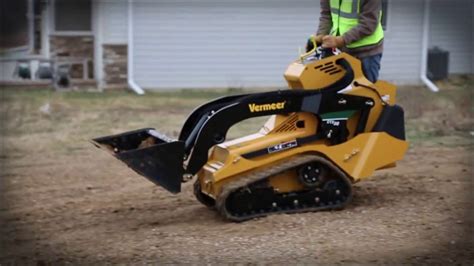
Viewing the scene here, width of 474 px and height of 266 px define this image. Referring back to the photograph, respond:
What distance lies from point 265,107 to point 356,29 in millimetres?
876

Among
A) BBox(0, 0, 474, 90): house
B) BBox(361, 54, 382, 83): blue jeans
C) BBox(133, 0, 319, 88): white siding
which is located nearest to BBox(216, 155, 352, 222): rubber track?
BBox(361, 54, 382, 83): blue jeans

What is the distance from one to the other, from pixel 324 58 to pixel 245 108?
0.71 meters

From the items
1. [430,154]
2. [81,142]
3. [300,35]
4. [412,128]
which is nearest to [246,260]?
[430,154]

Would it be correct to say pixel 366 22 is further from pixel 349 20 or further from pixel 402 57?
pixel 402 57

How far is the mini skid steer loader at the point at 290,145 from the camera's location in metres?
4.91

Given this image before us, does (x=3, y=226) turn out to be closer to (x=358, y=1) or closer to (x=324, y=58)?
(x=324, y=58)

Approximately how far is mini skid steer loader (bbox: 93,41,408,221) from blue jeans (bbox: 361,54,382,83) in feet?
0.36

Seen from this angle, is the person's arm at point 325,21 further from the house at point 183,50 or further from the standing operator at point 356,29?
the house at point 183,50

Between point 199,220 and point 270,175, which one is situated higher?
point 270,175

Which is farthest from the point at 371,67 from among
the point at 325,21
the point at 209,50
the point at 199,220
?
the point at 209,50

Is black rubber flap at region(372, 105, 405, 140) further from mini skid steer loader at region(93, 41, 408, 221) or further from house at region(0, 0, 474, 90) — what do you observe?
house at region(0, 0, 474, 90)

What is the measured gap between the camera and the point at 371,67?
550 centimetres

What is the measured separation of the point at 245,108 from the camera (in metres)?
4.97

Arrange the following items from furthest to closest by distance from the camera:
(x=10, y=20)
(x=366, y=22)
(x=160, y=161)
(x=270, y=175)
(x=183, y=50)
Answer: (x=183, y=50), (x=366, y=22), (x=270, y=175), (x=160, y=161), (x=10, y=20)
